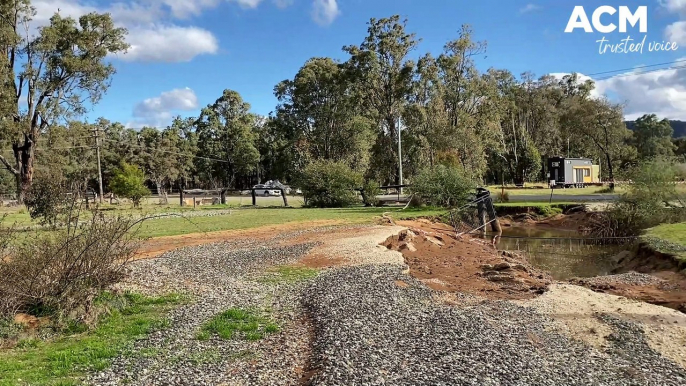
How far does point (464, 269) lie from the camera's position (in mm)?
12594

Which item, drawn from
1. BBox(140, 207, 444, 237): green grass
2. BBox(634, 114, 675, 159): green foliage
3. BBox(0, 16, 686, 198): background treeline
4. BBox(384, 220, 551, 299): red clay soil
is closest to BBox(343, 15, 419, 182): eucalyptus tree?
BBox(0, 16, 686, 198): background treeline

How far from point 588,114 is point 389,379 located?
195 feet

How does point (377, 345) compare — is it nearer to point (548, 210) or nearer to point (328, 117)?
point (548, 210)

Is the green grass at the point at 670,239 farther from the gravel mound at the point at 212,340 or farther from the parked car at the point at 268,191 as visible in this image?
the parked car at the point at 268,191

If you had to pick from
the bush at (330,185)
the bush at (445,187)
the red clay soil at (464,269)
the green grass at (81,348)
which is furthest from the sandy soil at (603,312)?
the bush at (330,185)

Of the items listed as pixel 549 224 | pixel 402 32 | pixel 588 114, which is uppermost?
pixel 402 32

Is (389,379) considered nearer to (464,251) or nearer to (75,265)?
(75,265)

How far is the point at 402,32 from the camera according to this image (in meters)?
43.0

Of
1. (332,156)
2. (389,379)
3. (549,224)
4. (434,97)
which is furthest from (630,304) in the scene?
(332,156)

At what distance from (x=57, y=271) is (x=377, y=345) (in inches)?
197

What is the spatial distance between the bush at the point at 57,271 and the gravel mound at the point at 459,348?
11.0 ft

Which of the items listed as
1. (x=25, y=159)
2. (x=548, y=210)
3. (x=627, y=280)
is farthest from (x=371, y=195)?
(x=25, y=159)

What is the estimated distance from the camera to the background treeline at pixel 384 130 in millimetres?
41531

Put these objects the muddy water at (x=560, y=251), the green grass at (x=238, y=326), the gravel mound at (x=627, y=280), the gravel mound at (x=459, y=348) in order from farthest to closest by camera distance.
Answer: the muddy water at (x=560, y=251), the gravel mound at (x=627, y=280), the green grass at (x=238, y=326), the gravel mound at (x=459, y=348)
